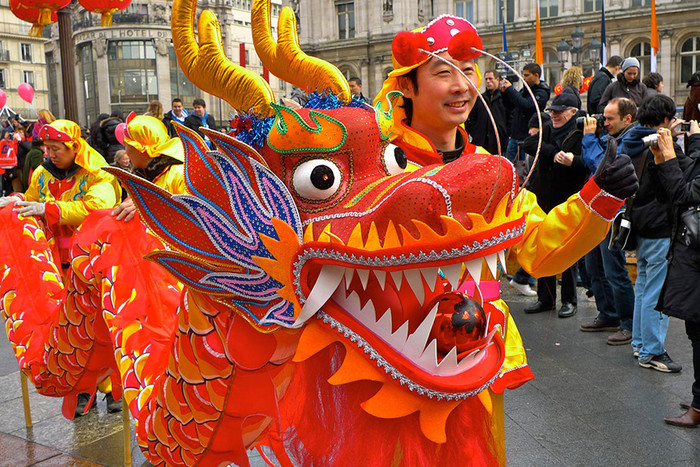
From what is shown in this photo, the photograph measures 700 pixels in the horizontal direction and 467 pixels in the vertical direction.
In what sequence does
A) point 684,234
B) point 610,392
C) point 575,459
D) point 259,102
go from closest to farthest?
point 259,102
point 575,459
point 684,234
point 610,392

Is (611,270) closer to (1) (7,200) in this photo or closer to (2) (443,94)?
(2) (443,94)

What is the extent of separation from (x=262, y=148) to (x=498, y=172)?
62cm

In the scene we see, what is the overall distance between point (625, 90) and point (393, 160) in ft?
23.5

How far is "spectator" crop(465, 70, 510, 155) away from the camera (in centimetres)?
674

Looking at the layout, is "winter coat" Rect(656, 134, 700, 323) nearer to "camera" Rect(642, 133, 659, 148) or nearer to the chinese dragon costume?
"camera" Rect(642, 133, 659, 148)

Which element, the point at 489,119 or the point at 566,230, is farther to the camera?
the point at 489,119

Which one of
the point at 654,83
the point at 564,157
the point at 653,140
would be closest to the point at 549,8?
the point at 654,83

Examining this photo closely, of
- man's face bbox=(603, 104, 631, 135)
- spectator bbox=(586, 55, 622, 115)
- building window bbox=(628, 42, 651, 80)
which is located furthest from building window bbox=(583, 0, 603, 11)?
man's face bbox=(603, 104, 631, 135)

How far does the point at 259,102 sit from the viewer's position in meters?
1.83

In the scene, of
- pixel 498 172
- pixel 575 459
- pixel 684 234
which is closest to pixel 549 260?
pixel 498 172

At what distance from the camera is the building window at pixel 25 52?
56.9 metres

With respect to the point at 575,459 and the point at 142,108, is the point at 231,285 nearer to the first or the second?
the point at 575,459

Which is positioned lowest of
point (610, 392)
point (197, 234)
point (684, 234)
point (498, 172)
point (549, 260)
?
point (610, 392)

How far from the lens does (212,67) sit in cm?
191
